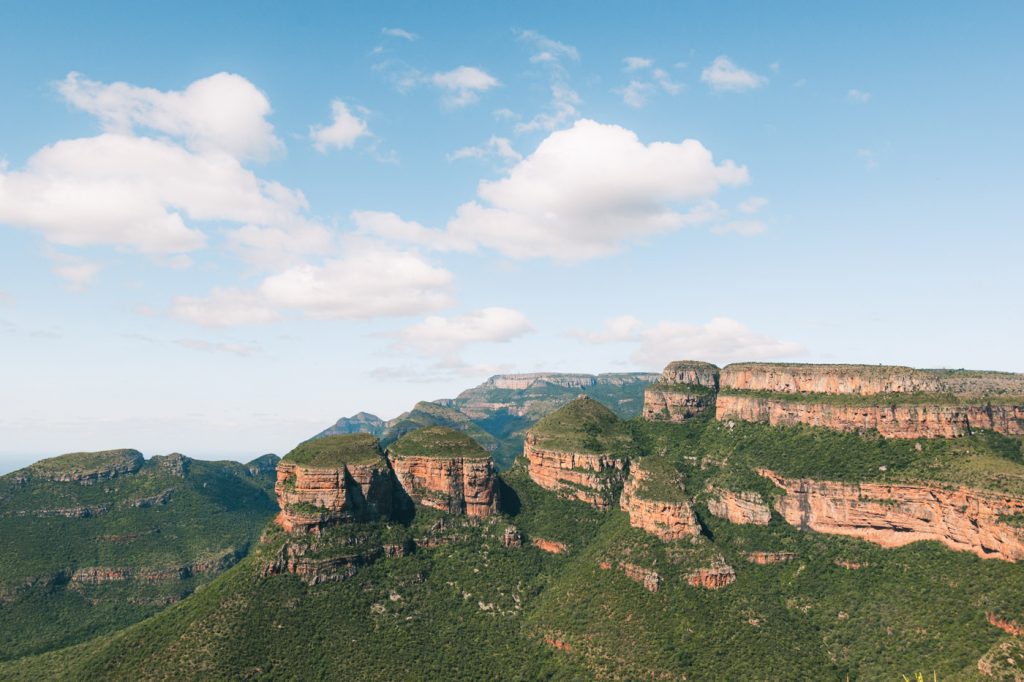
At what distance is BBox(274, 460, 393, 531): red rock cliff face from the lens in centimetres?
11925

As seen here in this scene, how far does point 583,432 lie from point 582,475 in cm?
1370

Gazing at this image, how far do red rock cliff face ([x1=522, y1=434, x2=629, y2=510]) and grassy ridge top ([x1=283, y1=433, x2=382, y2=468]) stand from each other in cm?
4813

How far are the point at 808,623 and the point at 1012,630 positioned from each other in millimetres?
29817

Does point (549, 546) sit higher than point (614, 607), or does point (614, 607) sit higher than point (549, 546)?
point (549, 546)

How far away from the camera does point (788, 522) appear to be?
427 ft

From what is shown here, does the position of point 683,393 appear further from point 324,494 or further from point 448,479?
point 324,494

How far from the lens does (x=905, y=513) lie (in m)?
113

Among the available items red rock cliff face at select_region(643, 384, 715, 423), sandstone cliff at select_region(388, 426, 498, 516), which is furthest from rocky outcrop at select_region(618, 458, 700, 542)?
red rock cliff face at select_region(643, 384, 715, 423)

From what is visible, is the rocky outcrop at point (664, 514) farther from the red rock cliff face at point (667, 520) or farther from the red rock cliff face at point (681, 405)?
the red rock cliff face at point (681, 405)

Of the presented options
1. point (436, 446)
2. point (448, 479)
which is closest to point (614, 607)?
point (448, 479)

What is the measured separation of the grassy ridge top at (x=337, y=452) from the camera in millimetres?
124431

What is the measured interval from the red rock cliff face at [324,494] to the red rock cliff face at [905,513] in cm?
8616

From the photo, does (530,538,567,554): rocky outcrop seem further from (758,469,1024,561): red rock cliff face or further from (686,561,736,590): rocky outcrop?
(758,469,1024,561): red rock cliff face

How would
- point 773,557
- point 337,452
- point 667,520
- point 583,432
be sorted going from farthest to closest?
point 583,432 → point 337,452 → point 667,520 → point 773,557
